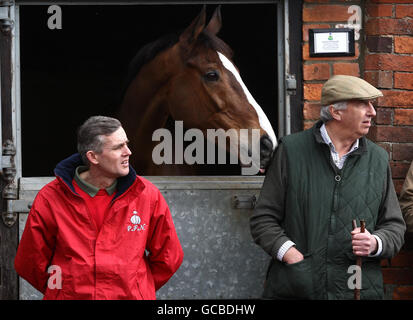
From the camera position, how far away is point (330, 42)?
400 cm

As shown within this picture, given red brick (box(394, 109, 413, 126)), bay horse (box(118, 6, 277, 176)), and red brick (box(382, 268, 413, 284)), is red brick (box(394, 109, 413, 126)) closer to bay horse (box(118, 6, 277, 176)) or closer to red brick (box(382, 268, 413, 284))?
bay horse (box(118, 6, 277, 176))

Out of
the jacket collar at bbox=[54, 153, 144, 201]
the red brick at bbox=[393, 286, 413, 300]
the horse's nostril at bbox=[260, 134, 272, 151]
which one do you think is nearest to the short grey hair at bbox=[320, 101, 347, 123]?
the horse's nostril at bbox=[260, 134, 272, 151]

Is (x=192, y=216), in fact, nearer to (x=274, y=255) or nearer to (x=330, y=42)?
(x=274, y=255)

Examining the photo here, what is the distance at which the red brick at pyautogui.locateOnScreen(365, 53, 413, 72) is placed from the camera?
156 inches

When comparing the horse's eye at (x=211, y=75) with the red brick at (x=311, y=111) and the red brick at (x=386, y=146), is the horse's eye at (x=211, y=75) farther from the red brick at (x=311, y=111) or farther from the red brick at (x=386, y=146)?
the red brick at (x=386, y=146)

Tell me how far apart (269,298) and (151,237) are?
720 mm

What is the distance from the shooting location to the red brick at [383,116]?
398 cm

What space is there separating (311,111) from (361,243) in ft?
4.01

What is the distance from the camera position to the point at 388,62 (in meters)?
3.98

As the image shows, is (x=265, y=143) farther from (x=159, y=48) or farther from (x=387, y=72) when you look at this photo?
(x=159, y=48)

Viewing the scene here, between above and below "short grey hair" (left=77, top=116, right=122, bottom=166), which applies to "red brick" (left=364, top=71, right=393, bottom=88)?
above

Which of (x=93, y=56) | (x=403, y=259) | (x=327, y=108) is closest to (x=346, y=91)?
(x=327, y=108)

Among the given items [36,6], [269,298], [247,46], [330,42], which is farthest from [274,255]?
[36,6]

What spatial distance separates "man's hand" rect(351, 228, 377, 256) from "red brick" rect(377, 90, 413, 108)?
1204 mm
